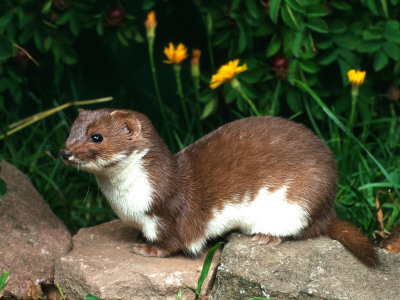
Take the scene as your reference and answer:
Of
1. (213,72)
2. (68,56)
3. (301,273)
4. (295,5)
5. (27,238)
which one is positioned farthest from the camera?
(213,72)

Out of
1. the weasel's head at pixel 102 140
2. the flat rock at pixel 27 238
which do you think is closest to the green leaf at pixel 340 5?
the weasel's head at pixel 102 140

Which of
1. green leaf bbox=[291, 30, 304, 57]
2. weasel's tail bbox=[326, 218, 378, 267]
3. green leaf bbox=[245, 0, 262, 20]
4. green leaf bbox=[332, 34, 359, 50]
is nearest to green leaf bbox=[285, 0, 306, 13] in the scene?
green leaf bbox=[291, 30, 304, 57]

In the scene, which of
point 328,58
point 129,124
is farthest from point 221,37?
point 129,124

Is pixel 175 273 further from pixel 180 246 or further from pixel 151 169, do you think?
pixel 151 169

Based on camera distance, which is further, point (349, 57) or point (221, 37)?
point (221, 37)

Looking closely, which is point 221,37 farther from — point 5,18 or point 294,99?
point 5,18
